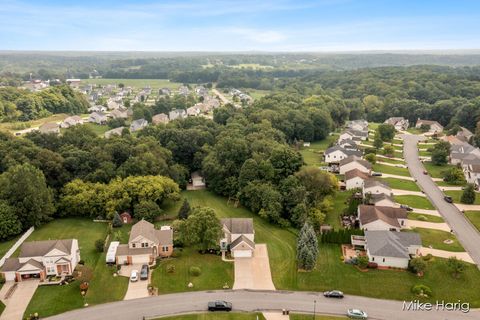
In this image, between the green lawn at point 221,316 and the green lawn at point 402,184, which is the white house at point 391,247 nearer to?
the green lawn at point 221,316

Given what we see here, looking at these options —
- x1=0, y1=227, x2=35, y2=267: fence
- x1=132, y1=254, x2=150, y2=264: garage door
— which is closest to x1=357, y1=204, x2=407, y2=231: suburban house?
x1=132, y1=254, x2=150, y2=264: garage door

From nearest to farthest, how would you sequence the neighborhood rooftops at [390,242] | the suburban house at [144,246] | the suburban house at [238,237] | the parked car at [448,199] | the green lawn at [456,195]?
the neighborhood rooftops at [390,242] → the suburban house at [144,246] → the suburban house at [238,237] → the parked car at [448,199] → the green lawn at [456,195]

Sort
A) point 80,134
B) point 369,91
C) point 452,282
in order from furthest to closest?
point 369,91, point 80,134, point 452,282

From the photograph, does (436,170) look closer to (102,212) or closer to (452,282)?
(452,282)

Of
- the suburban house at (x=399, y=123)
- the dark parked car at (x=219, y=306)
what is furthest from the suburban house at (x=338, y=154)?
the dark parked car at (x=219, y=306)

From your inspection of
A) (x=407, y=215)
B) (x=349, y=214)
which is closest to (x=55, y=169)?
(x=349, y=214)

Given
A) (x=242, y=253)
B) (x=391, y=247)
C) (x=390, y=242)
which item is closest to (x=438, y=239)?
(x=390, y=242)
